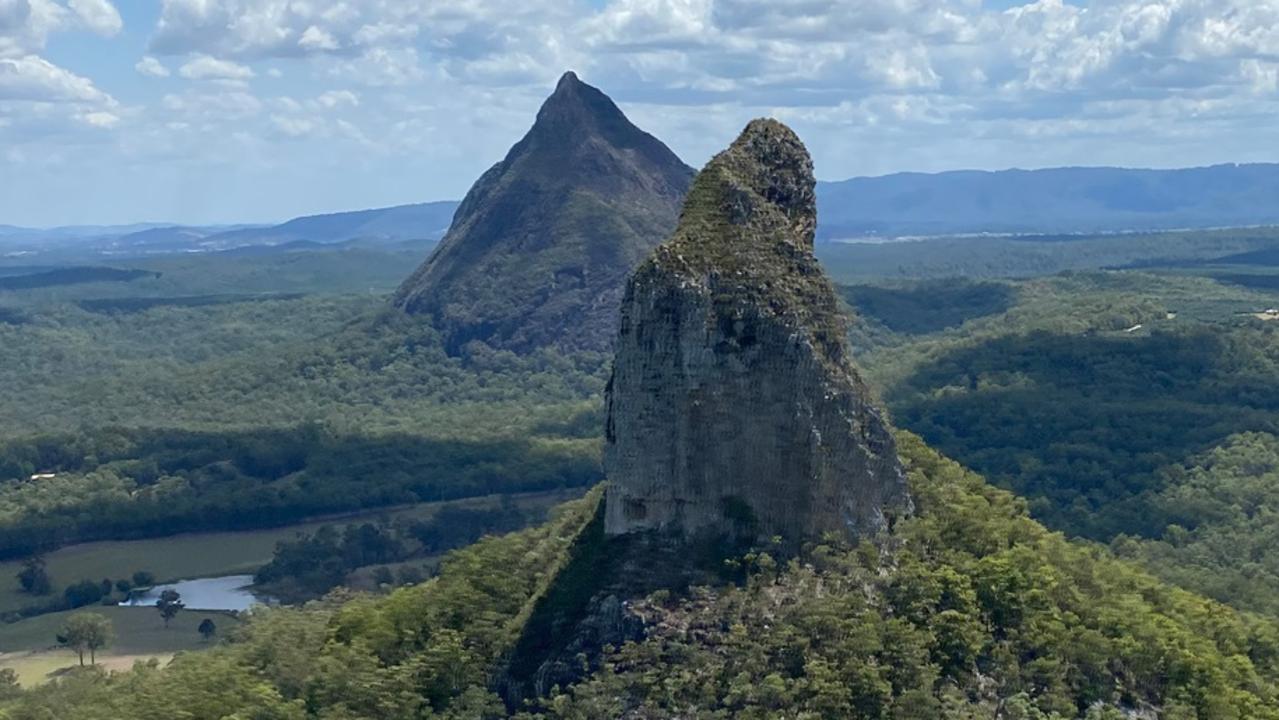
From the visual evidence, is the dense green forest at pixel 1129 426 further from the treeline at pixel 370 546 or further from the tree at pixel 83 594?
the tree at pixel 83 594

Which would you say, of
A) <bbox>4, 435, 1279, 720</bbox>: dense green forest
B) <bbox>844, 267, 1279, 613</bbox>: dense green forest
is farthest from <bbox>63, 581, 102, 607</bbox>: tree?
<bbox>844, 267, 1279, 613</bbox>: dense green forest

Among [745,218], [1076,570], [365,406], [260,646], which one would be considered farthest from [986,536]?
[365,406]

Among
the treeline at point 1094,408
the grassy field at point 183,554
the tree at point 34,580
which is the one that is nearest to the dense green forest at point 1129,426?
the treeline at point 1094,408

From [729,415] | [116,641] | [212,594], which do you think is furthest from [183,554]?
[729,415]

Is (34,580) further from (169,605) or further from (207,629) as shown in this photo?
(207,629)

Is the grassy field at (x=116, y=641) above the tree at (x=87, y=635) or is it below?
below
